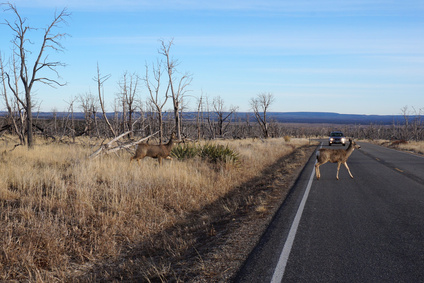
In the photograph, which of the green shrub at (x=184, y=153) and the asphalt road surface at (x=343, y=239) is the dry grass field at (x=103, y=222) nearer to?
the asphalt road surface at (x=343, y=239)

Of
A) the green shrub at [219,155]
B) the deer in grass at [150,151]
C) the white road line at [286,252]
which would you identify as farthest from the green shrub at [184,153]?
the white road line at [286,252]

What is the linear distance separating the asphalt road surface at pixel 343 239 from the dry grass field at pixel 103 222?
1086 millimetres

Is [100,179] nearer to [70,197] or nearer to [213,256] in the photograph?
[70,197]

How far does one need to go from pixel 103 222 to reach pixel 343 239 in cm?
444

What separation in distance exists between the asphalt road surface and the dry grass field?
1.09m

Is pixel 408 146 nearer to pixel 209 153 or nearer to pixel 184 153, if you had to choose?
pixel 209 153

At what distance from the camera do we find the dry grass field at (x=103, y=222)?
16.2 ft

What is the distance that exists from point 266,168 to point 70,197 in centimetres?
1019

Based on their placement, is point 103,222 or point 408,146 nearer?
point 103,222

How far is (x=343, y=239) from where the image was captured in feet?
18.2

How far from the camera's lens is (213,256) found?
16.0 ft

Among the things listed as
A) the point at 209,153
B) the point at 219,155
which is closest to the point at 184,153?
the point at 209,153

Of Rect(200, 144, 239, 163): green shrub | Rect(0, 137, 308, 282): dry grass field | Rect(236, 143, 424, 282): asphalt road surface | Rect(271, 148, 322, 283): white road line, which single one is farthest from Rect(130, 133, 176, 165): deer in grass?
Rect(271, 148, 322, 283): white road line

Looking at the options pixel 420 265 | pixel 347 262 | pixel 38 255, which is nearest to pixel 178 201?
pixel 38 255
